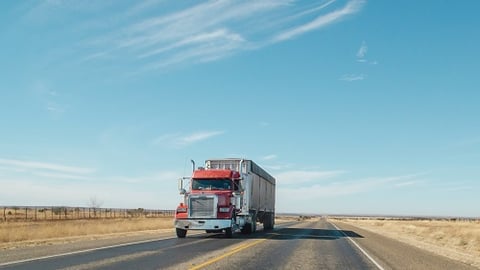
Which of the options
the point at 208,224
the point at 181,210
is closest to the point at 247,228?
the point at 208,224

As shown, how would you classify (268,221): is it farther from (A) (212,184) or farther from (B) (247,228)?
(A) (212,184)

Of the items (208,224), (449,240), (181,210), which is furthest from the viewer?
(449,240)

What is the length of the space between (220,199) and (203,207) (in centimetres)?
96

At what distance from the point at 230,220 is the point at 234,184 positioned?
8.00 ft

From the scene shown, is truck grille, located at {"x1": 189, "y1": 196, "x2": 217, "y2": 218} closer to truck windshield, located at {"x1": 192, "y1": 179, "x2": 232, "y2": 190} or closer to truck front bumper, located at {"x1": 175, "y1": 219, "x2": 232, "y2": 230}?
truck front bumper, located at {"x1": 175, "y1": 219, "x2": 232, "y2": 230}

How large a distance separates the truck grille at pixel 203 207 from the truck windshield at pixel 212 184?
44.8 inches

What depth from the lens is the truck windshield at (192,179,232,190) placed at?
28.3 metres

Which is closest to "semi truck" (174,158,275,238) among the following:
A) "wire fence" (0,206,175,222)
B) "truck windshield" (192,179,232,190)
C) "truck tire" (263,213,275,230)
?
"truck windshield" (192,179,232,190)

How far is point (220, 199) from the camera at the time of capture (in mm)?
27359

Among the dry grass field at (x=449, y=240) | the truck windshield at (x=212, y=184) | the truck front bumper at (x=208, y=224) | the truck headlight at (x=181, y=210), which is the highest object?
the truck windshield at (x=212, y=184)

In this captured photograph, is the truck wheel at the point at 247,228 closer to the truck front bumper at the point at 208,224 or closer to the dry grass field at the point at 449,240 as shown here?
the truck front bumper at the point at 208,224

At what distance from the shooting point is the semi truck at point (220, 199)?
27.0m

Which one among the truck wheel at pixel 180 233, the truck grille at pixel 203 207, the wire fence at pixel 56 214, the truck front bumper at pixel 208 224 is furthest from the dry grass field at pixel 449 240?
the wire fence at pixel 56 214

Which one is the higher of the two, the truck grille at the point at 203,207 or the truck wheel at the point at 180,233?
the truck grille at the point at 203,207
